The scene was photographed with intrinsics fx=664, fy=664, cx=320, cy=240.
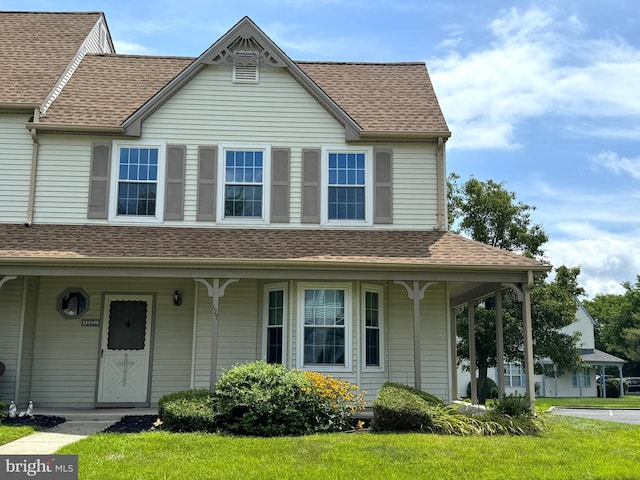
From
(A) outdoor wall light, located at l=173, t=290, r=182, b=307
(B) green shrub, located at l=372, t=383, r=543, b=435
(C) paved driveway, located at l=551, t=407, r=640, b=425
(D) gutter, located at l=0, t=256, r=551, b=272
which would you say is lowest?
(C) paved driveway, located at l=551, t=407, r=640, b=425

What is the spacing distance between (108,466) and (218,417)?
320 cm

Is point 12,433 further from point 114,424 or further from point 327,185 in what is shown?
point 327,185

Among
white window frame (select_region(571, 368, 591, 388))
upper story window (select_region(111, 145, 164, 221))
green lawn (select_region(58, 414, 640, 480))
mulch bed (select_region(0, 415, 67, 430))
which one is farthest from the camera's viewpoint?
white window frame (select_region(571, 368, 591, 388))

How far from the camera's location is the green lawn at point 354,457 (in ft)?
25.1

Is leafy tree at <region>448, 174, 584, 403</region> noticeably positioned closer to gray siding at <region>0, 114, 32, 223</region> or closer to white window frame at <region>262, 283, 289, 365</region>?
white window frame at <region>262, 283, 289, 365</region>

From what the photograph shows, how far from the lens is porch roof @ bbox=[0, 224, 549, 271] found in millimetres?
12367

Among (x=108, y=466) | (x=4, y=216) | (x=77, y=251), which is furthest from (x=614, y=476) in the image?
A: (x=4, y=216)

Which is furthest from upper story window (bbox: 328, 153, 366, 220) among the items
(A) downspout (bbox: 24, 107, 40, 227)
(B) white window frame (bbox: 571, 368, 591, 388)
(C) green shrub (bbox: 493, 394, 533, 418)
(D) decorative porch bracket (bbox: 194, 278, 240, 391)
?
(B) white window frame (bbox: 571, 368, 591, 388)

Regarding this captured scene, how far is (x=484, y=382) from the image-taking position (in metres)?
25.1

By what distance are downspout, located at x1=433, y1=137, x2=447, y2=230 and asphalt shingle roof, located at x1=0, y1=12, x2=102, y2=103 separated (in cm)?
866

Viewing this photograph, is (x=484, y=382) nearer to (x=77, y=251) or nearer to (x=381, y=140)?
(x=381, y=140)

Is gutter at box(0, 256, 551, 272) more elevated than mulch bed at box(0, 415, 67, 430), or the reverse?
gutter at box(0, 256, 551, 272)

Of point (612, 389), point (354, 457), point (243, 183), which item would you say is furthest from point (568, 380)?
point (354, 457)

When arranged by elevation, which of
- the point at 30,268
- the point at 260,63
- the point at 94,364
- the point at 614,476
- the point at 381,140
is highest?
the point at 260,63
